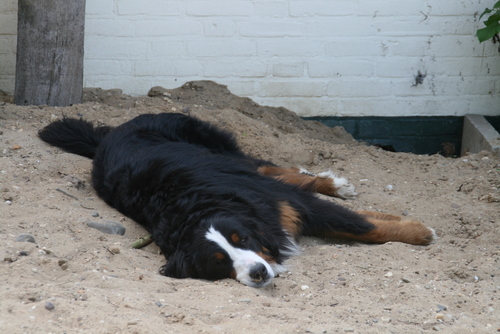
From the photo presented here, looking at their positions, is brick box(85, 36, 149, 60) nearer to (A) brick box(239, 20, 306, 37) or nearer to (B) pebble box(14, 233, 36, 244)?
(A) brick box(239, 20, 306, 37)

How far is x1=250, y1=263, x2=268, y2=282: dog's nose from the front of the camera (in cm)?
321

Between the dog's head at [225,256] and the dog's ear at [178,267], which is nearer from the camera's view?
the dog's head at [225,256]

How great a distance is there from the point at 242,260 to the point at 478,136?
4.17 meters

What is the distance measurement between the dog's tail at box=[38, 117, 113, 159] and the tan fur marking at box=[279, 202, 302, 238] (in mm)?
2013

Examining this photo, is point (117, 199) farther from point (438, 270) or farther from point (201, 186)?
point (438, 270)

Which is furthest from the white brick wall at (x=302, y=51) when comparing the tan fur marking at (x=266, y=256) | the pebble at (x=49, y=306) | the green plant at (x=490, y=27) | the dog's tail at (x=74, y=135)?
the pebble at (x=49, y=306)

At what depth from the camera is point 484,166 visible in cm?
561

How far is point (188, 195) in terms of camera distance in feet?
12.7

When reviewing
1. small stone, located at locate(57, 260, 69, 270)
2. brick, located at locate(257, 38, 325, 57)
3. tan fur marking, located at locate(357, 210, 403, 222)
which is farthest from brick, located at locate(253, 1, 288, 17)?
small stone, located at locate(57, 260, 69, 270)

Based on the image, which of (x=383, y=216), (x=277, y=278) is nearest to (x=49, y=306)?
(x=277, y=278)

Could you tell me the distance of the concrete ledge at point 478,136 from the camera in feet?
20.1

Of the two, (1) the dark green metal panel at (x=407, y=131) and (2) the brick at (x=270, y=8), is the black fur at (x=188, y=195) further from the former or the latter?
(1) the dark green metal panel at (x=407, y=131)

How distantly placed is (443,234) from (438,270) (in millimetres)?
951

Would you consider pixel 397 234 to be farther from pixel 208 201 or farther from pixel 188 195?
pixel 188 195
